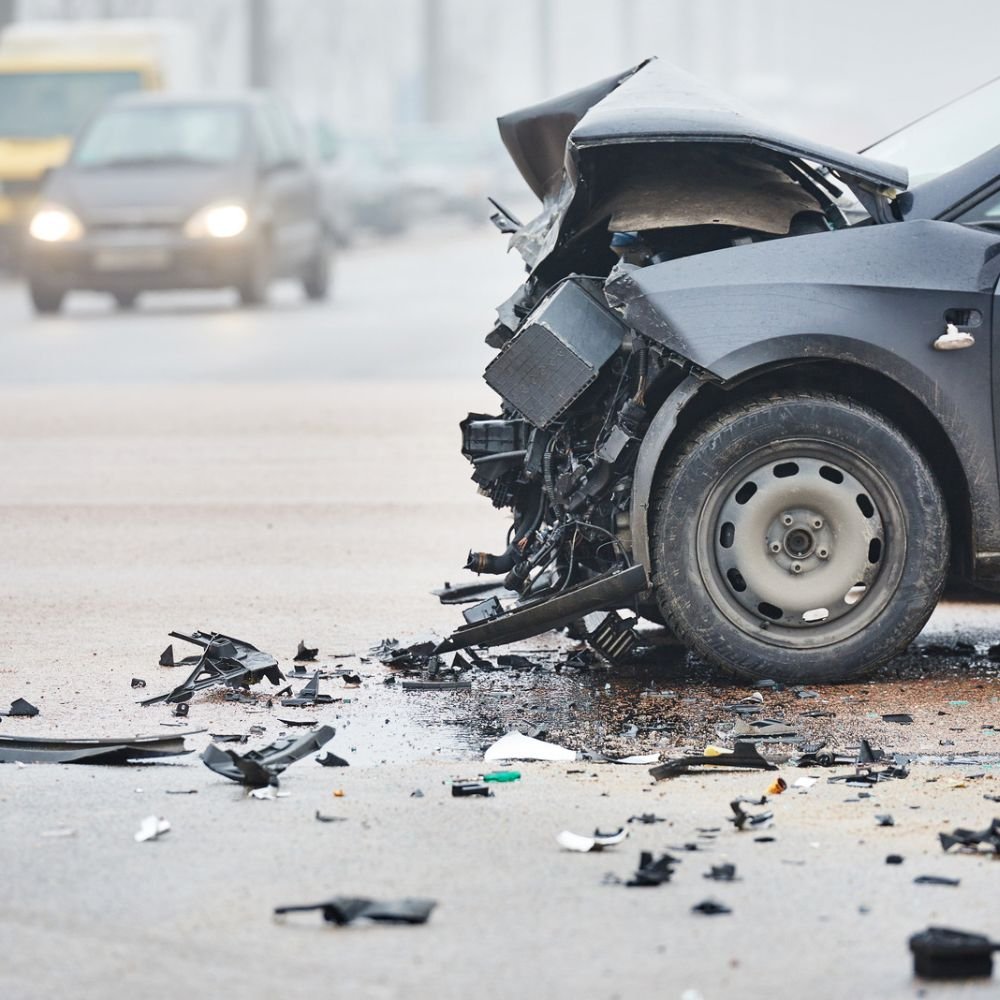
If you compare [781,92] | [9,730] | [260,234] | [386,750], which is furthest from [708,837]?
[781,92]

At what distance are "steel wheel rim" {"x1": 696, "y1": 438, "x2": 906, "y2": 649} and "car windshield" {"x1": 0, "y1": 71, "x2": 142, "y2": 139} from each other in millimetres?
24491

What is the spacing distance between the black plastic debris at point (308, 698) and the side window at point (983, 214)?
7.57 feet

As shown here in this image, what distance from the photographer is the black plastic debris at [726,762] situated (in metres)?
5.36

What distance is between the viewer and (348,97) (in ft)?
265

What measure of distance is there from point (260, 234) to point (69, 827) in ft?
59.6

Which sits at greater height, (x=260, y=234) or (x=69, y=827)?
(x=260, y=234)

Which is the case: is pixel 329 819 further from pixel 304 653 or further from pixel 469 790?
pixel 304 653

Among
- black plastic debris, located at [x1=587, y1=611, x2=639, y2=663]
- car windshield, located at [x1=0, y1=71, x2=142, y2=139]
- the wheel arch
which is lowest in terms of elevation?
black plastic debris, located at [x1=587, y1=611, x2=639, y2=663]

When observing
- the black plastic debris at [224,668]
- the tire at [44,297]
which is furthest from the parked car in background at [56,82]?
the black plastic debris at [224,668]

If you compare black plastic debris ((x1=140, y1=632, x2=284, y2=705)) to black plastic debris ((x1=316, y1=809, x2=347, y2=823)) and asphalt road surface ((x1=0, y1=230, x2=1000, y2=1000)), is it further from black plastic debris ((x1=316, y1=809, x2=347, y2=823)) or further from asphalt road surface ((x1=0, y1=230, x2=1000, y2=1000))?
black plastic debris ((x1=316, y1=809, x2=347, y2=823))

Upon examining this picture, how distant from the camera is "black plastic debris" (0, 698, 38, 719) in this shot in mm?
6137

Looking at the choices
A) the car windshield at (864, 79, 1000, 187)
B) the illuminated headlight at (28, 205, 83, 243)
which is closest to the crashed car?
the car windshield at (864, 79, 1000, 187)

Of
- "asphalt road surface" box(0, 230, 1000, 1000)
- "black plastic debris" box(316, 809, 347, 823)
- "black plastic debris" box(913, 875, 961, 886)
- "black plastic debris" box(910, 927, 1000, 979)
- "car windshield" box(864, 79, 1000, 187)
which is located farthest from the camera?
"car windshield" box(864, 79, 1000, 187)

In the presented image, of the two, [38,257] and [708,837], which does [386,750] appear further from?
[38,257]
